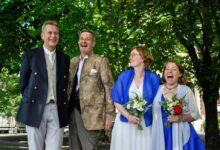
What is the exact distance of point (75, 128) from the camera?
6.37 meters

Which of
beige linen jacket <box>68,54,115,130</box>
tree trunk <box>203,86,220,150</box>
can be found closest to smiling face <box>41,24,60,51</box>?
beige linen jacket <box>68,54,115,130</box>

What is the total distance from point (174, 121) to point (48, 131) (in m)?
1.56

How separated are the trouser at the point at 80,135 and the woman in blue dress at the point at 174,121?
80 centimetres

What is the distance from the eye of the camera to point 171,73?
6094mm

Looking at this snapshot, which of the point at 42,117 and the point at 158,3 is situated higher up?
the point at 158,3

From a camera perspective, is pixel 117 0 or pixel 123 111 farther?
pixel 117 0

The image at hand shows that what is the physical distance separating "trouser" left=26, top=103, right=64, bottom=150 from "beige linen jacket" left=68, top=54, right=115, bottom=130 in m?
0.40

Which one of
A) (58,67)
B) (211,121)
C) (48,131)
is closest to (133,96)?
(58,67)

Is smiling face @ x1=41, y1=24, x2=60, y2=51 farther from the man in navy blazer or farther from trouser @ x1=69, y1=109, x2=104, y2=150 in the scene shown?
trouser @ x1=69, y1=109, x2=104, y2=150

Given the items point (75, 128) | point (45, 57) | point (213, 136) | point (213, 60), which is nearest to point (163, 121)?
point (75, 128)

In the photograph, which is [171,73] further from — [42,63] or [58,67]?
[42,63]

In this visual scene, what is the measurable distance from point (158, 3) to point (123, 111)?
9804 mm

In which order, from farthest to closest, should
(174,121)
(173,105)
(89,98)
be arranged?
1. (89,98)
2. (174,121)
3. (173,105)

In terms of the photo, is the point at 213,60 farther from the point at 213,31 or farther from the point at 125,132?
the point at 125,132
